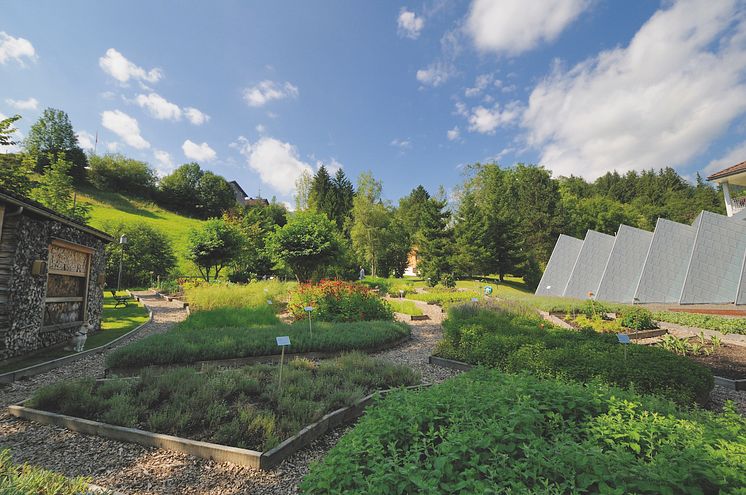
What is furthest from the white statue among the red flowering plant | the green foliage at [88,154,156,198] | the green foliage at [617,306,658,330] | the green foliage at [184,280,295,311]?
the green foliage at [88,154,156,198]

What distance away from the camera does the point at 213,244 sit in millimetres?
18297

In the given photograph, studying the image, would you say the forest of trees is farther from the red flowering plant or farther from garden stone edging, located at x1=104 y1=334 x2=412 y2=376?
garden stone edging, located at x1=104 y1=334 x2=412 y2=376

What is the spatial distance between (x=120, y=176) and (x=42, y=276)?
48.7 m

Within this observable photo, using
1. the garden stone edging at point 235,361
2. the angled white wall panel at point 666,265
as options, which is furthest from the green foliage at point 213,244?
the angled white wall panel at point 666,265

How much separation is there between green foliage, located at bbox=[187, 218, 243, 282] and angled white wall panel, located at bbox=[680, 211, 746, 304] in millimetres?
Result: 24197

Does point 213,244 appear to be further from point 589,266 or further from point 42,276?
point 589,266

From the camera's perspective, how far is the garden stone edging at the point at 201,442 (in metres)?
3.17

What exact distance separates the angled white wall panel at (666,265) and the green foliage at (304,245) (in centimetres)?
1635

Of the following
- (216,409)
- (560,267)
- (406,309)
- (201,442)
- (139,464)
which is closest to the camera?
(139,464)

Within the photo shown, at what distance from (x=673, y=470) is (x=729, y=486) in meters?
0.32

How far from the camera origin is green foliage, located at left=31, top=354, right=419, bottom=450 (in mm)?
3607

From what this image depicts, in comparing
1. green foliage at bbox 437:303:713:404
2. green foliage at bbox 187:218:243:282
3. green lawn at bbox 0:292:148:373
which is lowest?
green lawn at bbox 0:292:148:373

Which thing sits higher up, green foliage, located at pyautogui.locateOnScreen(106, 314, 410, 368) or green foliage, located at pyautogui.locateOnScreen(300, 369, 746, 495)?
green foliage, located at pyautogui.locateOnScreen(300, 369, 746, 495)

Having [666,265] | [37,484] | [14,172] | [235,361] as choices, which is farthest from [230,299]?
[666,265]
